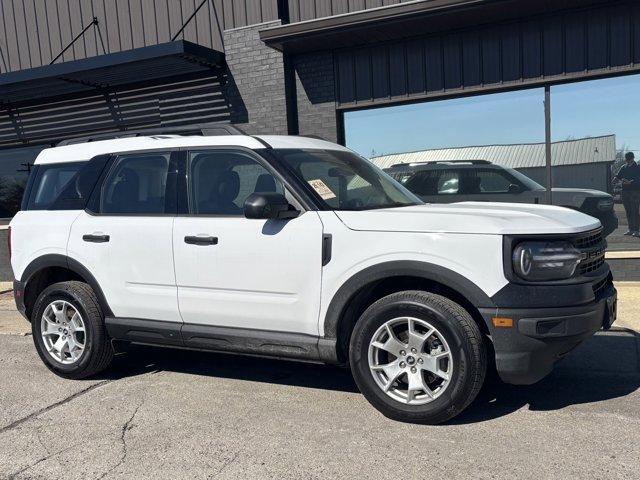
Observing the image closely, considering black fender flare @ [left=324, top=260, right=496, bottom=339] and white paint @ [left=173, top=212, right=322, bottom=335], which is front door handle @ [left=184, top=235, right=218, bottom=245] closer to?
white paint @ [left=173, top=212, right=322, bottom=335]

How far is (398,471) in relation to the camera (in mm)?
3277

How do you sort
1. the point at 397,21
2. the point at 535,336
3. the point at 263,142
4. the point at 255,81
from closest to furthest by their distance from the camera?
the point at 535,336 → the point at 263,142 → the point at 397,21 → the point at 255,81

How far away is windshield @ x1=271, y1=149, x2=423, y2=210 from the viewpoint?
4340 millimetres

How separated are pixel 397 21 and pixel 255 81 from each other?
2.64 meters

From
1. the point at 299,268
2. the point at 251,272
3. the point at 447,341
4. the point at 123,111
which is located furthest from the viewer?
the point at 123,111

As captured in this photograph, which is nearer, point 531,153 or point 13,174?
point 531,153

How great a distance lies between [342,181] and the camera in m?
4.61

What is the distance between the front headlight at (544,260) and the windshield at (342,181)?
118 cm

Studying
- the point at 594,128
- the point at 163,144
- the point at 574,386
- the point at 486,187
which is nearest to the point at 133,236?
the point at 163,144

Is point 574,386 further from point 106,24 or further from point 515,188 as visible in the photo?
point 106,24

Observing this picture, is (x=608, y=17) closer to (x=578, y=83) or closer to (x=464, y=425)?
(x=578, y=83)

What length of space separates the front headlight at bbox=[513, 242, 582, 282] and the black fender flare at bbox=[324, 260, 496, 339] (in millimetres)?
273

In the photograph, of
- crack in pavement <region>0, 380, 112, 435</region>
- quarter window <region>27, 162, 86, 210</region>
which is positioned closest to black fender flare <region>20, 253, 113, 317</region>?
quarter window <region>27, 162, 86, 210</region>

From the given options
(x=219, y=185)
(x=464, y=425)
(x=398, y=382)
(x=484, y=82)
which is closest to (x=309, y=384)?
(x=398, y=382)
